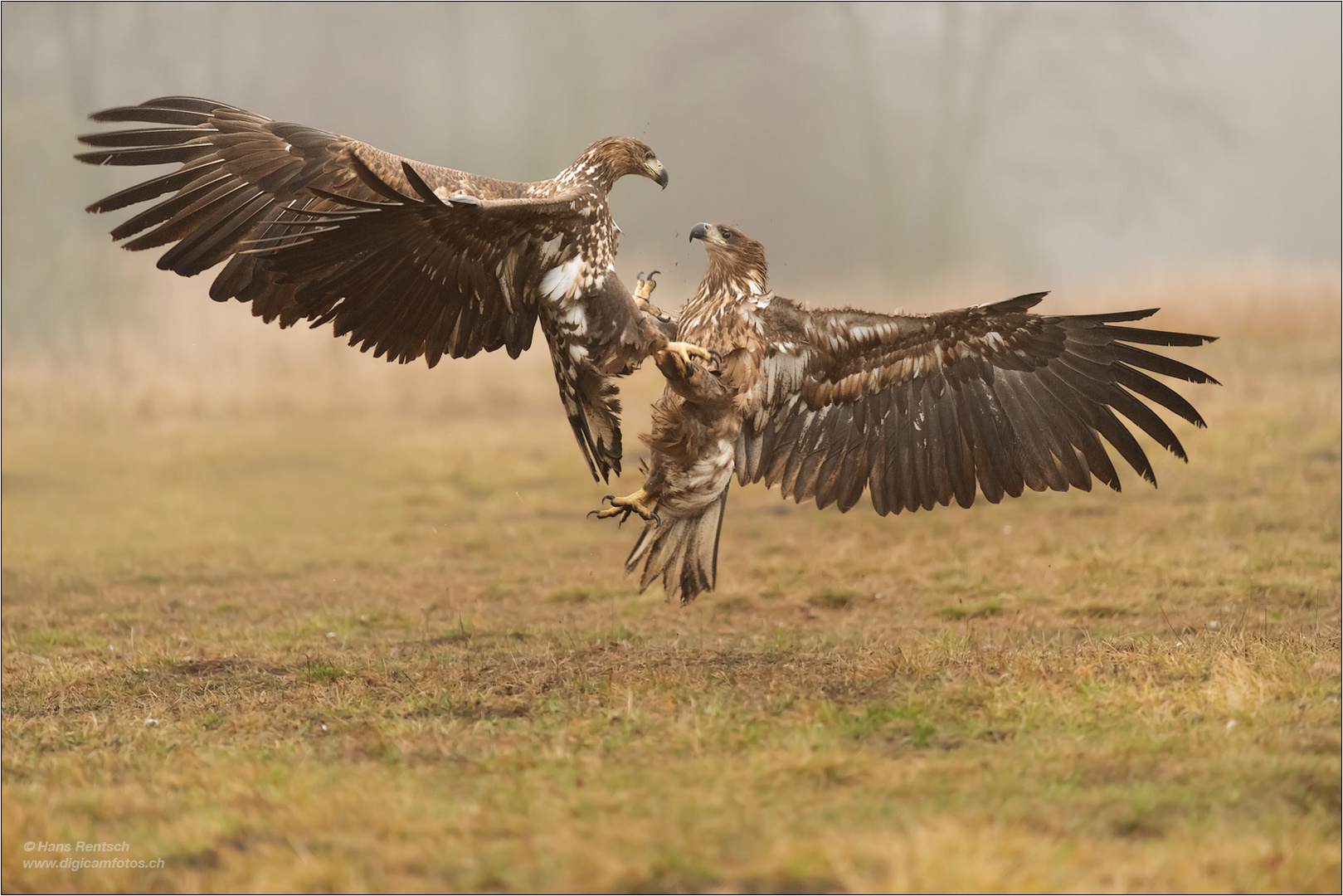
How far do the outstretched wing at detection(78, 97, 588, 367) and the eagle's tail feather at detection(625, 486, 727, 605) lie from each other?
4.21ft

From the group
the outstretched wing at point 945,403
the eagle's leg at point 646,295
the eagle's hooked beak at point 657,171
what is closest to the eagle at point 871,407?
the outstretched wing at point 945,403

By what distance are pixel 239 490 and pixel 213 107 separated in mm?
7891

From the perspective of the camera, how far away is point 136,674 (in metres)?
6.78

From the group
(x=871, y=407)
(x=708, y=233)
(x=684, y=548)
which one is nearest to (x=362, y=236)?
(x=708, y=233)

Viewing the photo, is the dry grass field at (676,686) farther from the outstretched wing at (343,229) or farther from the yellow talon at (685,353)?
the outstretched wing at (343,229)

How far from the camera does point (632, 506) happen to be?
21.1 ft

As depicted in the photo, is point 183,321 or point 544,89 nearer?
point 183,321

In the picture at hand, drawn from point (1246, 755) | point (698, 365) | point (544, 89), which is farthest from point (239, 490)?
point (544, 89)

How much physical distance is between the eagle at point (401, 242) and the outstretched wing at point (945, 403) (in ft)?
2.72

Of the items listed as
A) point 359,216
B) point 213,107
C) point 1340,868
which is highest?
→ point 213,107

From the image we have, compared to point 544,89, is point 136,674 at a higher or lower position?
lower

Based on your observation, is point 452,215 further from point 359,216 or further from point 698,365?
point 698,365

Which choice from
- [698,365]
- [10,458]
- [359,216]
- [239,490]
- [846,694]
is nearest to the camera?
[359,216]

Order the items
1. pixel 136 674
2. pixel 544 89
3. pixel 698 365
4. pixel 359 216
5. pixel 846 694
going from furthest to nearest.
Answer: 1. pixel 544 89
2. pixel 136 674
3. pixel 698 365
4. pixel 846 694
5. pixel 359 216
